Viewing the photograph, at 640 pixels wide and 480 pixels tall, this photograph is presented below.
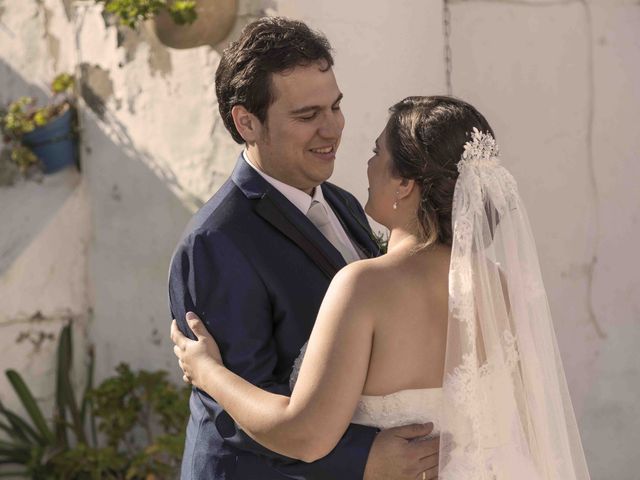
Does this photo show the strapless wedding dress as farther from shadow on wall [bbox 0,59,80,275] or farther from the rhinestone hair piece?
shadow on wall [bbox 0,59,80,275]

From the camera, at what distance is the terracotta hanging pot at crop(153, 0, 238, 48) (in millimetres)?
5188

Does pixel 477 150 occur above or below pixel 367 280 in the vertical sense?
above

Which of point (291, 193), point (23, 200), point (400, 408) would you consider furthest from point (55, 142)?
point (400, 408)

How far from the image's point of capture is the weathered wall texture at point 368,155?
5230 millimetres

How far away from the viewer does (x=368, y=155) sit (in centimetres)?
516

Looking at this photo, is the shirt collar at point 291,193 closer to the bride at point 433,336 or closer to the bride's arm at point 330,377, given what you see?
the bride at point 433,336

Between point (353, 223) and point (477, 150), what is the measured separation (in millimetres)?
839

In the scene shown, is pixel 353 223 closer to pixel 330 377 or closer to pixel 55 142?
pixel 330 377

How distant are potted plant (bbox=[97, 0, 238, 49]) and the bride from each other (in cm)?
239

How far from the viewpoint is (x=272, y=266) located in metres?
3.12

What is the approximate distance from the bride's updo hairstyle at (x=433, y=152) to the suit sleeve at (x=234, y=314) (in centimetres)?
47

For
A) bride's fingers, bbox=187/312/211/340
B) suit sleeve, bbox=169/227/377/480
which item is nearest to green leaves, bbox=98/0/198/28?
suit sleeve, bbox=169/227/377/480

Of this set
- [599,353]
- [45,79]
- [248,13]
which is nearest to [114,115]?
[45,79]

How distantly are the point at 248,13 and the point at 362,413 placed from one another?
2.70m
